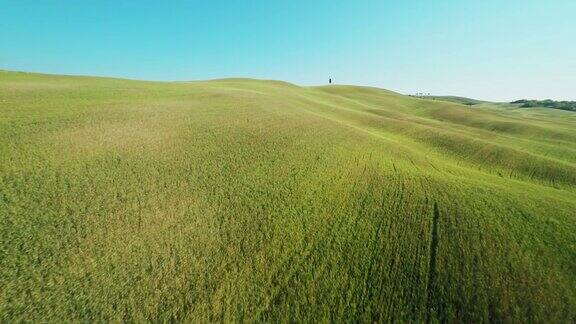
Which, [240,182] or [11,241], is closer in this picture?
[11,241]

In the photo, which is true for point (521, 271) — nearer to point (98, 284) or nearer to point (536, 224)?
point (536, 224)

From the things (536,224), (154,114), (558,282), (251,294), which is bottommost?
(251,294)

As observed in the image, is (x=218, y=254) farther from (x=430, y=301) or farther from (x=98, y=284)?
(x=430, y=301)

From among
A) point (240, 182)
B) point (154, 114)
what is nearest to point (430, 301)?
point (240, 182)

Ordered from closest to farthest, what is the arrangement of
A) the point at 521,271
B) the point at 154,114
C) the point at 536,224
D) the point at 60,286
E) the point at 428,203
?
the point at 60,286 → the point at 521,271 → the point at 536,224 → the point at 428,203 → the point at 154,114

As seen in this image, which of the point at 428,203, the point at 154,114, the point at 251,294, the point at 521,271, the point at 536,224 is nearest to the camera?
the point at 251,294

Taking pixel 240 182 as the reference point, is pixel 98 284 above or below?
below

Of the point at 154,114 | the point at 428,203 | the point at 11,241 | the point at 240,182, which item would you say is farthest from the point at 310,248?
the point at 154,114
